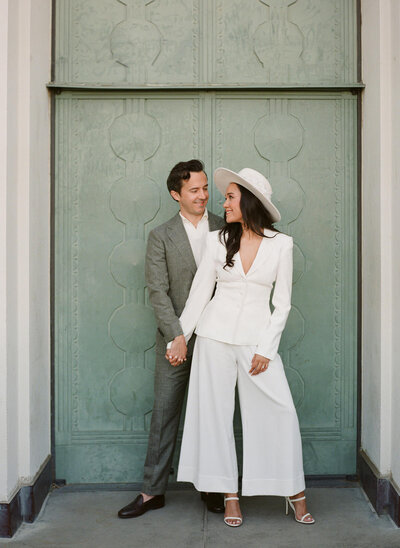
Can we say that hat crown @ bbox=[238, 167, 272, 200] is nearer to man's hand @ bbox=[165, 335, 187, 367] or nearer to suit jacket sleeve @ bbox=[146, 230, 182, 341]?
suit jacket sleeve @ bbox=[146, 230, 182, 341]

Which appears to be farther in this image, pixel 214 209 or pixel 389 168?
pixel 214 209

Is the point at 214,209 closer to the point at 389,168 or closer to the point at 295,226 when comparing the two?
the point at 295,226

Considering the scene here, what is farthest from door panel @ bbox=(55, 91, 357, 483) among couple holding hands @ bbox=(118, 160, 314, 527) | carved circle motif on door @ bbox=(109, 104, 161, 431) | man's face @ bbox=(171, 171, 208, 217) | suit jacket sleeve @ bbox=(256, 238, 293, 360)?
suit jacket sleeve @ bbox=(256, 238, 293, 360)

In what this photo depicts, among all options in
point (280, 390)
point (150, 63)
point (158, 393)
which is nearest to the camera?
point (280, 390)

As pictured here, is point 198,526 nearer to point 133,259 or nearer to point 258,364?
point 258,364

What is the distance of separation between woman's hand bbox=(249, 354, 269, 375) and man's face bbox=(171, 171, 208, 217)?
101 cm

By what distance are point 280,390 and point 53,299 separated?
1.72 metres

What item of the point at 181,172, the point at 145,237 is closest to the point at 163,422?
the point at 145,237

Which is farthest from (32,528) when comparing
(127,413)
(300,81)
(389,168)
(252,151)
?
(300,81)

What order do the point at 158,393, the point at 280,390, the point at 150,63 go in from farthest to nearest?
the point at 150,63 < the point at 158,393 < the point at 280,390

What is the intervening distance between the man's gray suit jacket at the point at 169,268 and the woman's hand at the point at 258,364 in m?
0.53

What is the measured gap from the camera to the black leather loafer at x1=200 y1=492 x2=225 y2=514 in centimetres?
399

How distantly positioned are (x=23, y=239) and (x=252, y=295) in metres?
1.43

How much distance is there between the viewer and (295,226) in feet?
14.5
